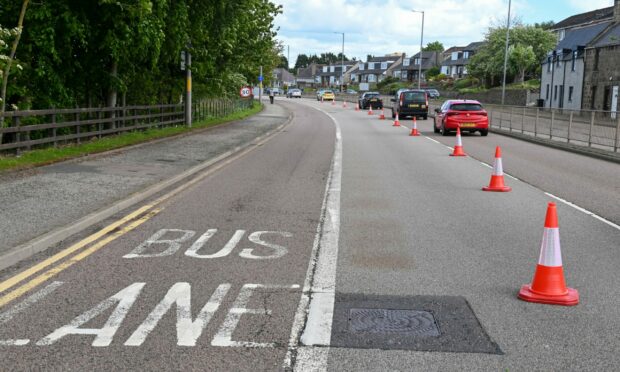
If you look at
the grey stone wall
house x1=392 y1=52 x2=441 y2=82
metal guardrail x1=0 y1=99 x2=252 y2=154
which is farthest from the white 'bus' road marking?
house x1=392 y1=52 x2=441 y2=82

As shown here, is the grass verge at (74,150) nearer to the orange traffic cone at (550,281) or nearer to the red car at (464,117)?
the orange traffic cone at (550,281)

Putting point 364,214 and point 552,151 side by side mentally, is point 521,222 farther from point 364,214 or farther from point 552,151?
point 552,151

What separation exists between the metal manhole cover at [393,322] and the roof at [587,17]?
80.2 meters

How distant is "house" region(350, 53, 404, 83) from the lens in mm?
157500

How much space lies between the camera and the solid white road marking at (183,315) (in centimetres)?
434

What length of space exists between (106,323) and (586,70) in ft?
180

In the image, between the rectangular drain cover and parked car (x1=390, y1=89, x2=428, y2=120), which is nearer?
the rectangular drain cover

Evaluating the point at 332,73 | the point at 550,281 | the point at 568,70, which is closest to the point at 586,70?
the point at 568,70

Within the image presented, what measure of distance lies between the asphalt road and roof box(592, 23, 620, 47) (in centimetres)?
4291

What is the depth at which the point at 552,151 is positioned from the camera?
71.2ft

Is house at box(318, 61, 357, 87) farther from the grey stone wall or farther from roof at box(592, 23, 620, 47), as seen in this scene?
the grey stone wall

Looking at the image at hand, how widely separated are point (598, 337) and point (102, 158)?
41.5ft

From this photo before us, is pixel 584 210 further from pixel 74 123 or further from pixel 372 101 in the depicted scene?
pixel 372 101

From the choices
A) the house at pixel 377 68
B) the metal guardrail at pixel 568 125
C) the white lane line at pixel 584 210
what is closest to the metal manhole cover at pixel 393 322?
the white lane line at pixel 584 210
